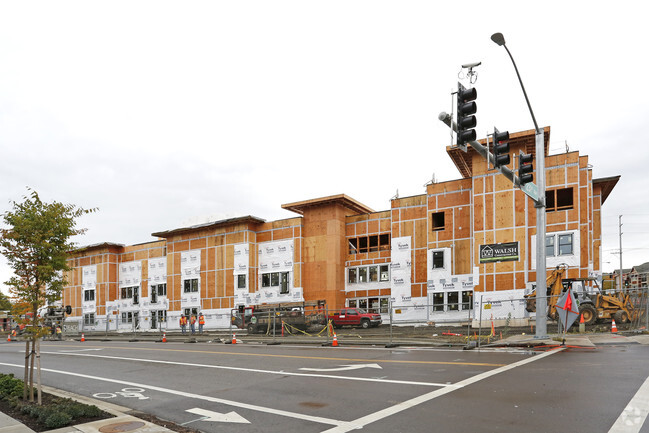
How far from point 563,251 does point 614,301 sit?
8.18 m

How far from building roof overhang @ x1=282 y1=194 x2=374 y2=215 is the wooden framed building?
0.41 feet

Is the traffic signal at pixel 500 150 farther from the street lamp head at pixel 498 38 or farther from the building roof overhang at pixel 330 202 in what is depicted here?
the building roof overhang at pixel 330 202

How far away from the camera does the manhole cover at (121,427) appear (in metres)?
7.09

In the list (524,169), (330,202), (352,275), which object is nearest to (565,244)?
(352,275)

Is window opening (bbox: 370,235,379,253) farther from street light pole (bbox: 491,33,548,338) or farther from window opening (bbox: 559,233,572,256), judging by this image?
street light pole (bbox: 491,33,548,338)

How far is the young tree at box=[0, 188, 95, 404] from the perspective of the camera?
9.23 meters

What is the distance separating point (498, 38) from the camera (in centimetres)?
1468

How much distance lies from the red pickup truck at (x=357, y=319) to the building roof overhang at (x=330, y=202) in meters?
10.7

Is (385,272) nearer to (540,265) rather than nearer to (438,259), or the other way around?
(438,259)

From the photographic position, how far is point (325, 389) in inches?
386

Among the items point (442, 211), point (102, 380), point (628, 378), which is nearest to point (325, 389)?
point (628, 378)

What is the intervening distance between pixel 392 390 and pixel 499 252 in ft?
86.6

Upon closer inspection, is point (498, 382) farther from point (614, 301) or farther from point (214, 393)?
point (614, 301)

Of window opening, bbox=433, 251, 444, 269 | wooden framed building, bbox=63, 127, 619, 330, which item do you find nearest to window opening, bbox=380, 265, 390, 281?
wooden framed building, bbox=63, 127, 619, 330
